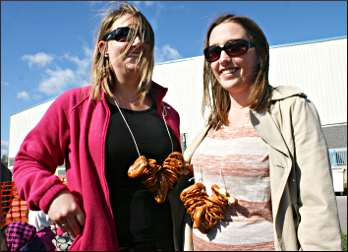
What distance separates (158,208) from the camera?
181 cm

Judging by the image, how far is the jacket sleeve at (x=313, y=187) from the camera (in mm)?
1420

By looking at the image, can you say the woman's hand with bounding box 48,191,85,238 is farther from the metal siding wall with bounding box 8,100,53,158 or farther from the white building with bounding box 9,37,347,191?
the metal siding wall with bounding box 8,100,53,158

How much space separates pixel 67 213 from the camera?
1480mm

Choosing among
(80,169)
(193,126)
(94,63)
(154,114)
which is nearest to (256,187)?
(154,114)

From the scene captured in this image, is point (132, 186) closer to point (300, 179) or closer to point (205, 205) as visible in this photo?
point (205, 205)

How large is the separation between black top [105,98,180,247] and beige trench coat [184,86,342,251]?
0.61 metres

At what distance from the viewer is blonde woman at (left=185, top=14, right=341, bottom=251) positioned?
1.48m

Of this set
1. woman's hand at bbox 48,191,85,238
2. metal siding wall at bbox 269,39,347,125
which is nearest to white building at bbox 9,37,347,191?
metal siding wall at bbox 269,39,347,125

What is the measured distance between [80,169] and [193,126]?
57.7 feet

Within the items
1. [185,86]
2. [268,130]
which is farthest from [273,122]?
[185,86]

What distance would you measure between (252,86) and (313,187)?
2.13 ft

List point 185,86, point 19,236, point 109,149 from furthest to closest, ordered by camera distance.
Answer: point 185,86, point 19,236, point 109,149

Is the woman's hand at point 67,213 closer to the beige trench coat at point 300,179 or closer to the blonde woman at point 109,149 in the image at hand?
the blonde woman at point 109,149

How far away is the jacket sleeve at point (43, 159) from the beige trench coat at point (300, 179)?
41.1 inches
